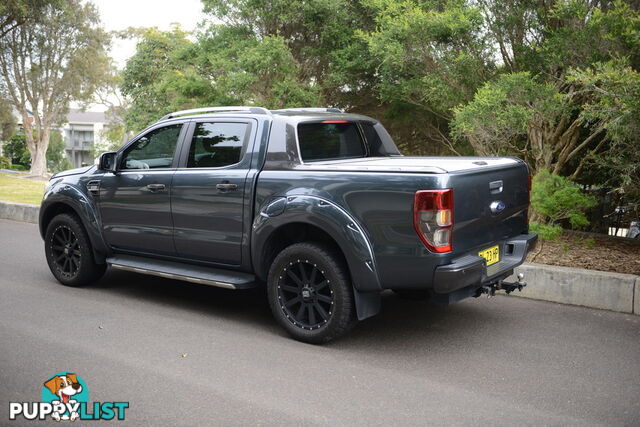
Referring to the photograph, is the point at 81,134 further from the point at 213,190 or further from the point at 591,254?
the point at 213,190

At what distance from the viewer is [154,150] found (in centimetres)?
605

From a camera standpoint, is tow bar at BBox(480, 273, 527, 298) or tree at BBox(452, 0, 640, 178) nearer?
tow bar at BBox(480, 273, 527, 298)

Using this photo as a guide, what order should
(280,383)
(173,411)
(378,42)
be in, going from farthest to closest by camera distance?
(378,42) < (280,383) < (173,411)

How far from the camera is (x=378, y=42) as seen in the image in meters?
9.00

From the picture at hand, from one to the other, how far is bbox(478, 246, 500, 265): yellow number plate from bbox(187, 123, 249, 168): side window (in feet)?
7.25

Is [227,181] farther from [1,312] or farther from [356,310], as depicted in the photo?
[1,312]

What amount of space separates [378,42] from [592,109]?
365 cm

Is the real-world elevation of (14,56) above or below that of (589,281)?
above

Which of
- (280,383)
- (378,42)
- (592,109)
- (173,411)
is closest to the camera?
(173,411)

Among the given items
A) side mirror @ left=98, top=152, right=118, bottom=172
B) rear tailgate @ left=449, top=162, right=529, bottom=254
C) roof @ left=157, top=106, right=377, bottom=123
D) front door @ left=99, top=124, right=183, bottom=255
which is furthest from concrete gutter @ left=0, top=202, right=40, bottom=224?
rear tailgate @ left=449, top=162, right=529, bottom=254

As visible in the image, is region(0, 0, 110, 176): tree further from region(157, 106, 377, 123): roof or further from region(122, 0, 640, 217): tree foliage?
region(157, 106, 377, 123): roof

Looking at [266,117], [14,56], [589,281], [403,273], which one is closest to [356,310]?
[403,273]

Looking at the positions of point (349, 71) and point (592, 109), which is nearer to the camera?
point (592, 109)

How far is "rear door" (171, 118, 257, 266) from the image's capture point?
5.25m
